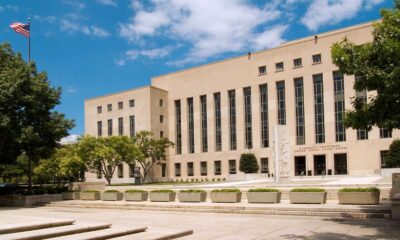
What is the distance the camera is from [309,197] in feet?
73.0

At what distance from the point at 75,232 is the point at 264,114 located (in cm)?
5671

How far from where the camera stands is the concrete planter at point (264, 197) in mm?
23719

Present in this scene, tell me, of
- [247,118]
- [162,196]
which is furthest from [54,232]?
[247,118]

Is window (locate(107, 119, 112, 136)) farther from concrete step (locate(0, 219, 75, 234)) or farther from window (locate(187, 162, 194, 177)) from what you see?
concrete step (locate(0, 219, 75, 234))

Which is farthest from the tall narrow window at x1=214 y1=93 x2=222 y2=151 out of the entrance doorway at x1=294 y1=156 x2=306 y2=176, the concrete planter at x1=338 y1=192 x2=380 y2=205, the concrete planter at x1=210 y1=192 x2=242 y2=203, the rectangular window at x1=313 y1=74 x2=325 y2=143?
the concrete planter at x1=338 y1=192 x2=380 y2=205

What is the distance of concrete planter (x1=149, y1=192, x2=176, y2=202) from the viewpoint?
2822cm

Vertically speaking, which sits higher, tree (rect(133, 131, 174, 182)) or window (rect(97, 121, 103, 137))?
window (rect(97, 121, 103, 137))

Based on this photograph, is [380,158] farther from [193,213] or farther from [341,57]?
[341,57]

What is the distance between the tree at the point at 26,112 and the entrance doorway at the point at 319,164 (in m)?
39.9

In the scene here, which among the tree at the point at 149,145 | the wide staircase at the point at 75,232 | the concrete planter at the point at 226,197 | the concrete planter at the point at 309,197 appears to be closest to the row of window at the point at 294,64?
the tree at the point at 149,145

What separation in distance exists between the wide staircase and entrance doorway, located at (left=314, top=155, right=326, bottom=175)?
50848 millimetres

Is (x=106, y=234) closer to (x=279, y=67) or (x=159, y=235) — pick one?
(x=159, y=235)

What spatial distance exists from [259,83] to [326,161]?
15543mm

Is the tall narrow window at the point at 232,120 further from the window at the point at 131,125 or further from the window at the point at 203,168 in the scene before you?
the window at the point at 131,125
